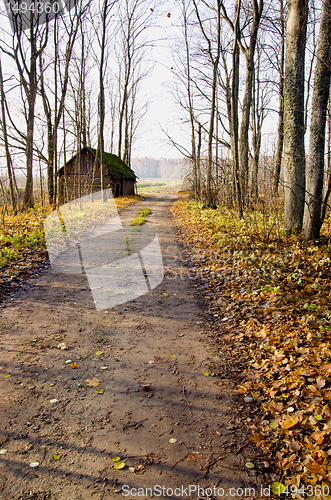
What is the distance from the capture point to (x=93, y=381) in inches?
138

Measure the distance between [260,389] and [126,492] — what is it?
1823 millimetres

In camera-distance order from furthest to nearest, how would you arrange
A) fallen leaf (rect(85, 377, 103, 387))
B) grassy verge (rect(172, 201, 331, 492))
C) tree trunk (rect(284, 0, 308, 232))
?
tree trunk (rect(284, 0, 308, 232)), fallen leaf (rect(85, 377, 103, 387)), grassy verge (rect(172, 201, 331, 492))

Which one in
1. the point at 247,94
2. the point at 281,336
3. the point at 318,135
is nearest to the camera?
the point at 281,336

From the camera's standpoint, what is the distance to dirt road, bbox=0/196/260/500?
7.77 ft

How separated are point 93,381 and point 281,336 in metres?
2.58

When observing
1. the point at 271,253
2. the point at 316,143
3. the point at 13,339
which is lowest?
the point at 13,339

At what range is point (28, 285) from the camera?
→ 6.43 metres

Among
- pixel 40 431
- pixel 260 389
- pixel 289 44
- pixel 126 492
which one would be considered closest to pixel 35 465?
pixel 40 431

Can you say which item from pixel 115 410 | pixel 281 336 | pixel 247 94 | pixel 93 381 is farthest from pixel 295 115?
pixel 115 410

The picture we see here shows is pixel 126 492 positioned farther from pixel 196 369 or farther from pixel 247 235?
pixel 247 235

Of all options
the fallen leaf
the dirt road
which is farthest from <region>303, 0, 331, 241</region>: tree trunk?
the fallen leaf

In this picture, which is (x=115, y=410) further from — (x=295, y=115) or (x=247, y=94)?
(x=247, y=94)

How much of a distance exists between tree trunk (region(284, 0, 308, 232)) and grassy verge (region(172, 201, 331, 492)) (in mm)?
840

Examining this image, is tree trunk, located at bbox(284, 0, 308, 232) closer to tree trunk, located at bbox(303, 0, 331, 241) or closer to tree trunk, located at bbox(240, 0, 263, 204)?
tree trunk, located at bbox(303, 0, 331, 241)
